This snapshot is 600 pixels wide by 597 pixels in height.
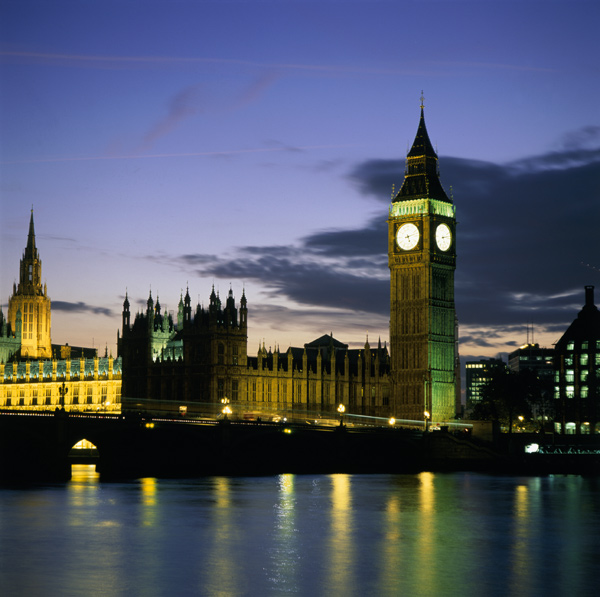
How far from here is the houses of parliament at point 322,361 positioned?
13875 cm

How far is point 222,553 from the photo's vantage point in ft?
151

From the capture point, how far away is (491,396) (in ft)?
471

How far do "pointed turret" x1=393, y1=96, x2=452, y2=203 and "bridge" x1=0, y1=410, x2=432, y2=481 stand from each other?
1545 inches

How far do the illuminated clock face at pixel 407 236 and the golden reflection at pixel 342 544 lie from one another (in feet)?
223

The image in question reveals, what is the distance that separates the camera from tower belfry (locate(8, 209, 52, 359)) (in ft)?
629

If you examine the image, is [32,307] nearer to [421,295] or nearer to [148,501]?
[421,295]

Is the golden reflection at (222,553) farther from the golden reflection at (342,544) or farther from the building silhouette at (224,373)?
the building silhouette at (224,373)

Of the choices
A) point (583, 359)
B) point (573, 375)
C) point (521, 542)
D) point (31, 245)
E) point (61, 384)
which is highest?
point (31, 245)

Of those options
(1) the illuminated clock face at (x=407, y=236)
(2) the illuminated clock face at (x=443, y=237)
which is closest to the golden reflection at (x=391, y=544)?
(1) the illuminated clock face at (x=407, y=236)

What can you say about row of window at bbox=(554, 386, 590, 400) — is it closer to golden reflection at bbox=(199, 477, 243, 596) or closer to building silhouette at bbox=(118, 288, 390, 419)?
building silhouette at bbox=(118, 288, 390, 419)

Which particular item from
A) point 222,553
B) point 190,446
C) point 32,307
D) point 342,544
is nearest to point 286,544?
point 342,544

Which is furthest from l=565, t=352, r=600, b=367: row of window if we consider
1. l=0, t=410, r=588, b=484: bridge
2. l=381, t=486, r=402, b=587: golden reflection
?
l=381, t=486, r=402, b=587: golden reflection

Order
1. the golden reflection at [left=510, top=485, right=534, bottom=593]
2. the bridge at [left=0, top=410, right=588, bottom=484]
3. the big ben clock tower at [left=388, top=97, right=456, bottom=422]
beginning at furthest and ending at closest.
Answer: the big ben clock tower at [left=388, top=97, right=456, bottom=422] < the bridge at [left=0, top=410, right=588, bottom=484] < the golden reflection at [left=510, top=485, right=534, bottom=593]

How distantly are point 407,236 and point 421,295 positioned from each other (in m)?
7.62
